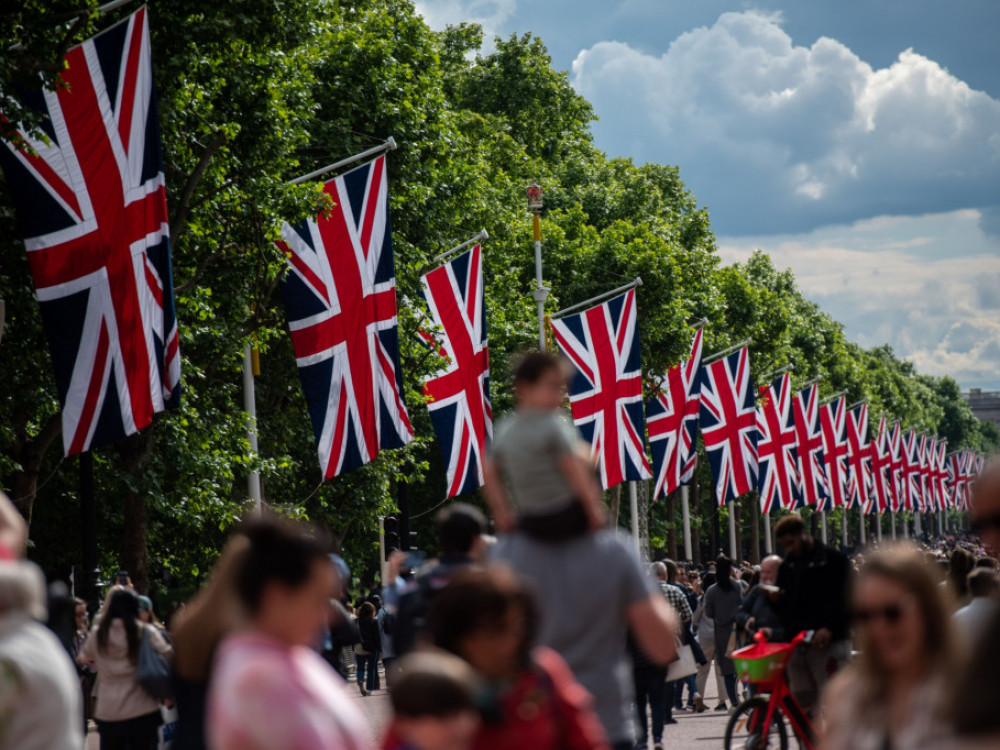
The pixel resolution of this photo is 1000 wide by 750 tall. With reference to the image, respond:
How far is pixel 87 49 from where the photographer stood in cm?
1407

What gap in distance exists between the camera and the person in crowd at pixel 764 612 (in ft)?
35.6

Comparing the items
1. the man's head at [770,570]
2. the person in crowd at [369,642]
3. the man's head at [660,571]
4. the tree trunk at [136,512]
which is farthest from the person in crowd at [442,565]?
the person in crowd at [369,642]

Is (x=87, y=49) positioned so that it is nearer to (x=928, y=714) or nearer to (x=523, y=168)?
(x=928, y=714)

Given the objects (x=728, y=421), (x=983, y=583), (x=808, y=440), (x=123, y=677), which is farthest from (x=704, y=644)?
(x=808, y=440)

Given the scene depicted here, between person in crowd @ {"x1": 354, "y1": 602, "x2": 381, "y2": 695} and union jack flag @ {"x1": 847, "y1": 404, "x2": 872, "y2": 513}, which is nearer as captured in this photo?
person in crowd @ {"x1": 354, "y1": 602, "x2": 381, "y2": 695}

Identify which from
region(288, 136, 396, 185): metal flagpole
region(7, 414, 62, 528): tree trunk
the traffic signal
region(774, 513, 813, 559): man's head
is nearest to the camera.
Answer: region(774, 513, 813, 559): man's head

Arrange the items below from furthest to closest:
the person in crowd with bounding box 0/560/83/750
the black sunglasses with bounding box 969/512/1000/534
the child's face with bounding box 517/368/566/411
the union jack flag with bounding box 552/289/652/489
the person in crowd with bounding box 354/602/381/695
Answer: the union jack flag with bounding box 552/289/652/489 < the person in crowd with bounding box 354/602/381/695 < the child's face with bounding box 517/368/566/411 < the black sunglasses with bounding box 969/512/1000/534 < the person in crowd with bounding box 0/560/83/750

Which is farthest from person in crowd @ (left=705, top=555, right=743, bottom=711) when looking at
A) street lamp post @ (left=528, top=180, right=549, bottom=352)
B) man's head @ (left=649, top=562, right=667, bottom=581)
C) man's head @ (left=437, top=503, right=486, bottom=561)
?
street lamp post @ (left=528, top=180, right=549, bottom=352)

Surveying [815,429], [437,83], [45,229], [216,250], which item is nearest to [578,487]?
[45,229]

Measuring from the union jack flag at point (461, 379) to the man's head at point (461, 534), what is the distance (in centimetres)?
1571

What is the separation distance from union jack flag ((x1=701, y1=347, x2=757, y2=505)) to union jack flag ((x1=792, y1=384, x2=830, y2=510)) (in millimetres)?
8846

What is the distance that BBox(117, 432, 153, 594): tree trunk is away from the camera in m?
22.1

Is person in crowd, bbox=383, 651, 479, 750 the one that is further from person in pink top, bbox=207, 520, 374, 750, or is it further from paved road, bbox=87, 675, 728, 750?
paved road, bbox=87, 675, 728, 750

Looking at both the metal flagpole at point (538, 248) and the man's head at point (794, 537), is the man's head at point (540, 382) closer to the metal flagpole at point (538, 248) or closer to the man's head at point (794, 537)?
the man's head at point (794, 537)
